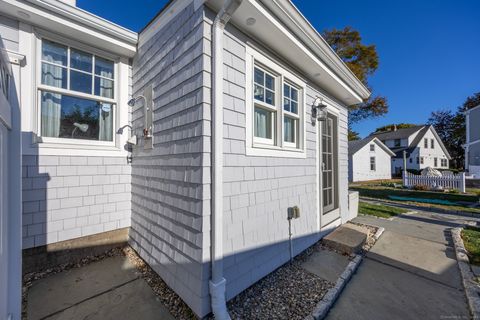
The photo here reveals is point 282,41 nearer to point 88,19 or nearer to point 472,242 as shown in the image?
point 88,19

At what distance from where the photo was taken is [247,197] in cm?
239

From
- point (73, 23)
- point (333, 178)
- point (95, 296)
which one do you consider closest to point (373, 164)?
point (333, 178)

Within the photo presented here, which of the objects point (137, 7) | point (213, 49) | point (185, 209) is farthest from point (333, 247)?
point (137, 7)

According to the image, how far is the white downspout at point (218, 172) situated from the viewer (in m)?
1.90

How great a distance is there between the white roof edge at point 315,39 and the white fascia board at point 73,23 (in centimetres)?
232

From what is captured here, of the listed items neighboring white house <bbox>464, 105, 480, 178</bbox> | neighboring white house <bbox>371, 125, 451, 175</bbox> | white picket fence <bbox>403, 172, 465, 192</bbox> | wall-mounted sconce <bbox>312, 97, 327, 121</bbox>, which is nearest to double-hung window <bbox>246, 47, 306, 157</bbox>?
wall-mounted sconce <bbox>312, 97, 327, 121</bbox>

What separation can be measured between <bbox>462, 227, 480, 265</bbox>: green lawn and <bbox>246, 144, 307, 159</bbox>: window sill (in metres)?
2.96

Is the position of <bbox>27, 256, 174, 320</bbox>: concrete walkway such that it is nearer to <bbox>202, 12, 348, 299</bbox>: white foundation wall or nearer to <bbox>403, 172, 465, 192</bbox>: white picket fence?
<bbox>202, 12, 348, 299</bbox>: white foundation wall

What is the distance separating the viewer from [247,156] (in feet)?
7.84

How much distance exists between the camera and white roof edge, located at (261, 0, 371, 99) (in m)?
2.24

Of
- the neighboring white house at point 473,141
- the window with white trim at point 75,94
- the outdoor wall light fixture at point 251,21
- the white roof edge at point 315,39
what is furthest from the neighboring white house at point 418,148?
the window with white trim at point 75,94

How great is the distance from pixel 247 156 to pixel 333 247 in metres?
2.44

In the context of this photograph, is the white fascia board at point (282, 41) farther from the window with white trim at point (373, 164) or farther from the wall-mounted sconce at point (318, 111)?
the window with white trim at point (373, 164)

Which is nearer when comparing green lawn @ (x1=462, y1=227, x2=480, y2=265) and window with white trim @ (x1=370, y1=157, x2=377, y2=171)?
green lawn @ (x1=462, y1=227, x2=480, y2=265)
